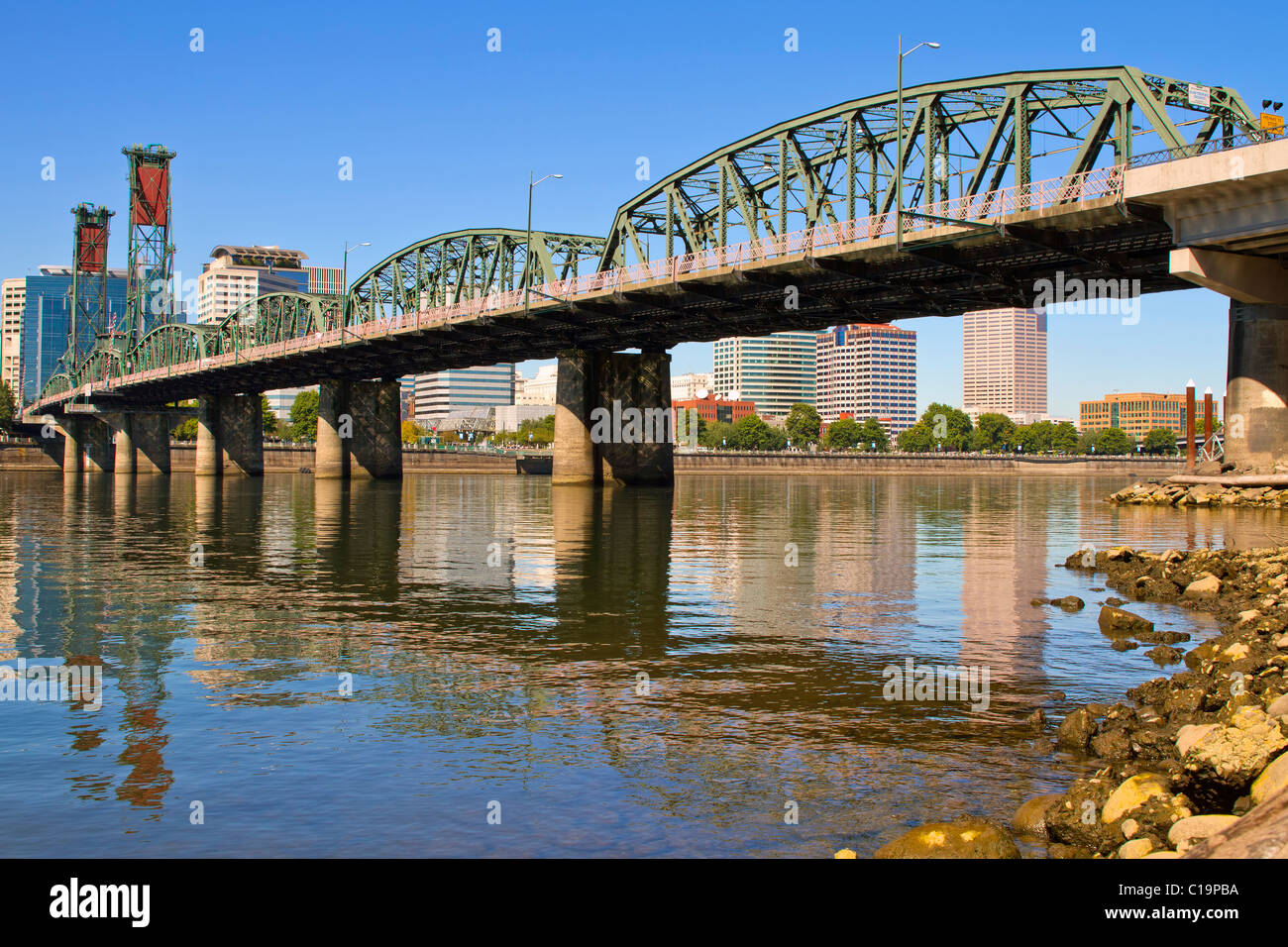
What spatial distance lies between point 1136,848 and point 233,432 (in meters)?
150

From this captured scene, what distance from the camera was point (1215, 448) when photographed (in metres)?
84.9

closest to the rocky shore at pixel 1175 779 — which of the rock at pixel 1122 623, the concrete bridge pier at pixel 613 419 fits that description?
the rock at pixel 1122 623

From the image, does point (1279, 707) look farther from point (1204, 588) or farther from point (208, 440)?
point (208, 440)

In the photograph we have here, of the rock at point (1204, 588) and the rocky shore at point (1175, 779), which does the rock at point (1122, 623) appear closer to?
the rocky shore at point (1175, 779)

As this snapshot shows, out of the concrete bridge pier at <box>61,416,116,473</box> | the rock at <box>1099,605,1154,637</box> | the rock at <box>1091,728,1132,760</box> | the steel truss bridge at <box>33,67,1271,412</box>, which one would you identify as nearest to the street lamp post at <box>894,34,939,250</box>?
the steel truss bridge at <box>33,67,1271,412</box>

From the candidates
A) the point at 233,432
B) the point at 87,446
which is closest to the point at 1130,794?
the point at 233,432

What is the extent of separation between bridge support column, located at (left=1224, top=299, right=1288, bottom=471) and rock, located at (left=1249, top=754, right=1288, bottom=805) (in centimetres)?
5126

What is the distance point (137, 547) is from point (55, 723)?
88.6ft

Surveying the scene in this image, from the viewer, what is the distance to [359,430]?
126 meters

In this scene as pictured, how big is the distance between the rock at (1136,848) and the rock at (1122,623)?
12895 millimetres

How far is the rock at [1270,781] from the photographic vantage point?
28.0 feet

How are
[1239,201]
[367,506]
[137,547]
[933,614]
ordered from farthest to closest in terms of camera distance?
1. [367,506]
2. [1239,201]
3. [137,547]
4. [933,614]

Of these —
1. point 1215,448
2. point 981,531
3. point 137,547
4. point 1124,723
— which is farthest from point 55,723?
point 1215,448
